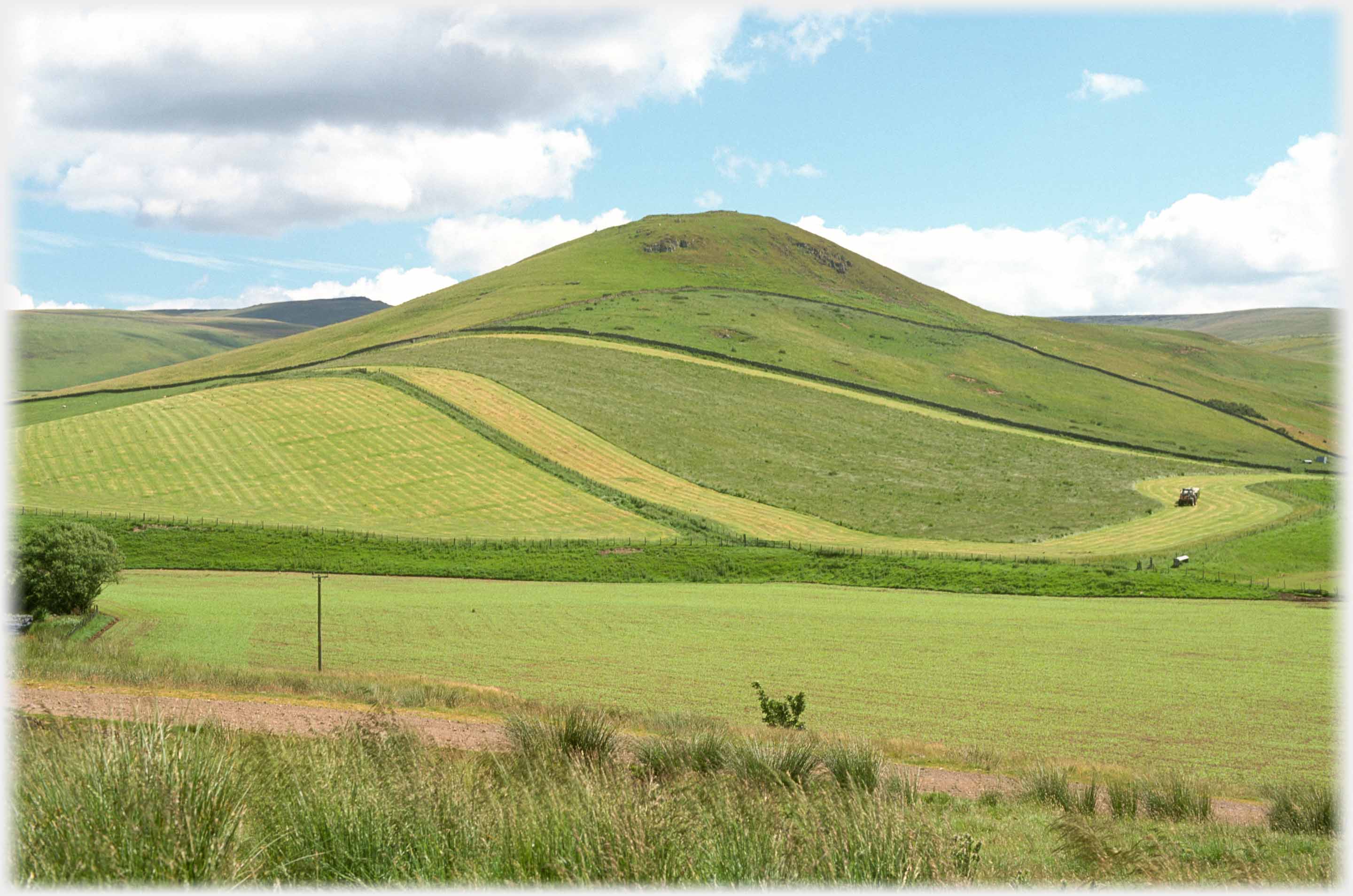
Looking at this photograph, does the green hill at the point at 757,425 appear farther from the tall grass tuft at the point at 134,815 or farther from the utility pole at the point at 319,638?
the tall grass tuft at the point at 134,815

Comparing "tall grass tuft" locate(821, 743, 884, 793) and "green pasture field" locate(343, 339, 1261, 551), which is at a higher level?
"green pasture field" locate(343, 339, 1261, 551)

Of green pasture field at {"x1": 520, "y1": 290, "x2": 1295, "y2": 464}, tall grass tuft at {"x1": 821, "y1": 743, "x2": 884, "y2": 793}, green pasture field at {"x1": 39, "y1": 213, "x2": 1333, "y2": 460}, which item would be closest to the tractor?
green pasture field at {"x1": 520, "y1": 290, "x2": 1295, "y2": 464}

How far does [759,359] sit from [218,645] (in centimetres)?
10279

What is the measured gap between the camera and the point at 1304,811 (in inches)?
628

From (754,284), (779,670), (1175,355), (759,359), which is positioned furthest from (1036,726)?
(1175,355)

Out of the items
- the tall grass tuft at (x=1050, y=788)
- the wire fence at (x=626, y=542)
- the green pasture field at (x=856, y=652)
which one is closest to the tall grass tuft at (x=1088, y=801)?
the tall grass tuft at (x=1050, y=788)

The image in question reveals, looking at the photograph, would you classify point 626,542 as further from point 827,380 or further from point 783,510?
point 827,380

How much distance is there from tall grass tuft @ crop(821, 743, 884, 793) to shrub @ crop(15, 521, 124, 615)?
36734 mm

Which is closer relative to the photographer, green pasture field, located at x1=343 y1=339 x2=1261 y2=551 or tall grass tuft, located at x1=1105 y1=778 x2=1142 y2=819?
tall grass tuft, located at x1=1105 y1=778 x2=1142 y2=819

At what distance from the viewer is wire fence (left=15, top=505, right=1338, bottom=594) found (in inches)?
2190

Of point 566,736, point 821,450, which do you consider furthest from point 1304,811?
point 821,450

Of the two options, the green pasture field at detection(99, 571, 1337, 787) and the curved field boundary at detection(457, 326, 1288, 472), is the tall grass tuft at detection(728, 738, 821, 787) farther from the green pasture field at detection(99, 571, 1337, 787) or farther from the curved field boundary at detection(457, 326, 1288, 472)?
the curved field boundary at detection(457, 326, 1288, 472)

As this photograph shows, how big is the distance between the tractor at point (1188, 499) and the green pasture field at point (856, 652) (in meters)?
31.5

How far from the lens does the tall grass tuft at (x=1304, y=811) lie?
1556 centimetres
